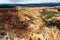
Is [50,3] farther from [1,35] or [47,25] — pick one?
[1,35]

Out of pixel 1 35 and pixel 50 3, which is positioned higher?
pixel 50 3

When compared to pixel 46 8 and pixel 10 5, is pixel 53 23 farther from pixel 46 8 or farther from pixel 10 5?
pixel 10 5

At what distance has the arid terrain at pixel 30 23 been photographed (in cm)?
162

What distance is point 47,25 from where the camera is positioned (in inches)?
67.4

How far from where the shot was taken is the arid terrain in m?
1.62

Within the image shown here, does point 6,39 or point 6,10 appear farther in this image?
point 6,10

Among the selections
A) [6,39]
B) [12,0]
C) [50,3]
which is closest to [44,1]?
[50,3]

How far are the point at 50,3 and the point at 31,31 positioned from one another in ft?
1.30

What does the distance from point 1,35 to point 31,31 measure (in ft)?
1.04

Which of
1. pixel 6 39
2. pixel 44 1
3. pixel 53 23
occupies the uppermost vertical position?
pixel 44 1

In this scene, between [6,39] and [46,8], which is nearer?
[6,39]

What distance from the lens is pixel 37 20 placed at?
172cm

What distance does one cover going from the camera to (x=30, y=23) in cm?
170

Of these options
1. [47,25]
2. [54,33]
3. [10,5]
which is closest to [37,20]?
[47,25]
